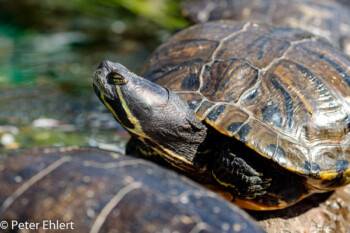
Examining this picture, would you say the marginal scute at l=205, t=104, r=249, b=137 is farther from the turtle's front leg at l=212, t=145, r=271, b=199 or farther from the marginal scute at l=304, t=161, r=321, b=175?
the marginal scute at l=304, t=161, r=321, b=175

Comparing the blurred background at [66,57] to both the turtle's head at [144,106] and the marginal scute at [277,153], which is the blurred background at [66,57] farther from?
the marginal scute at [277,153]

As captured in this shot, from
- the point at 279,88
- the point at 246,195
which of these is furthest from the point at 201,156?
the point at 279,88

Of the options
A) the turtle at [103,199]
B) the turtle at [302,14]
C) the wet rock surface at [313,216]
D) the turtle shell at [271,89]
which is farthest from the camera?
the turtle at [302,14]

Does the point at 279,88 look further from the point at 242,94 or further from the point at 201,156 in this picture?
the point at 201,156
